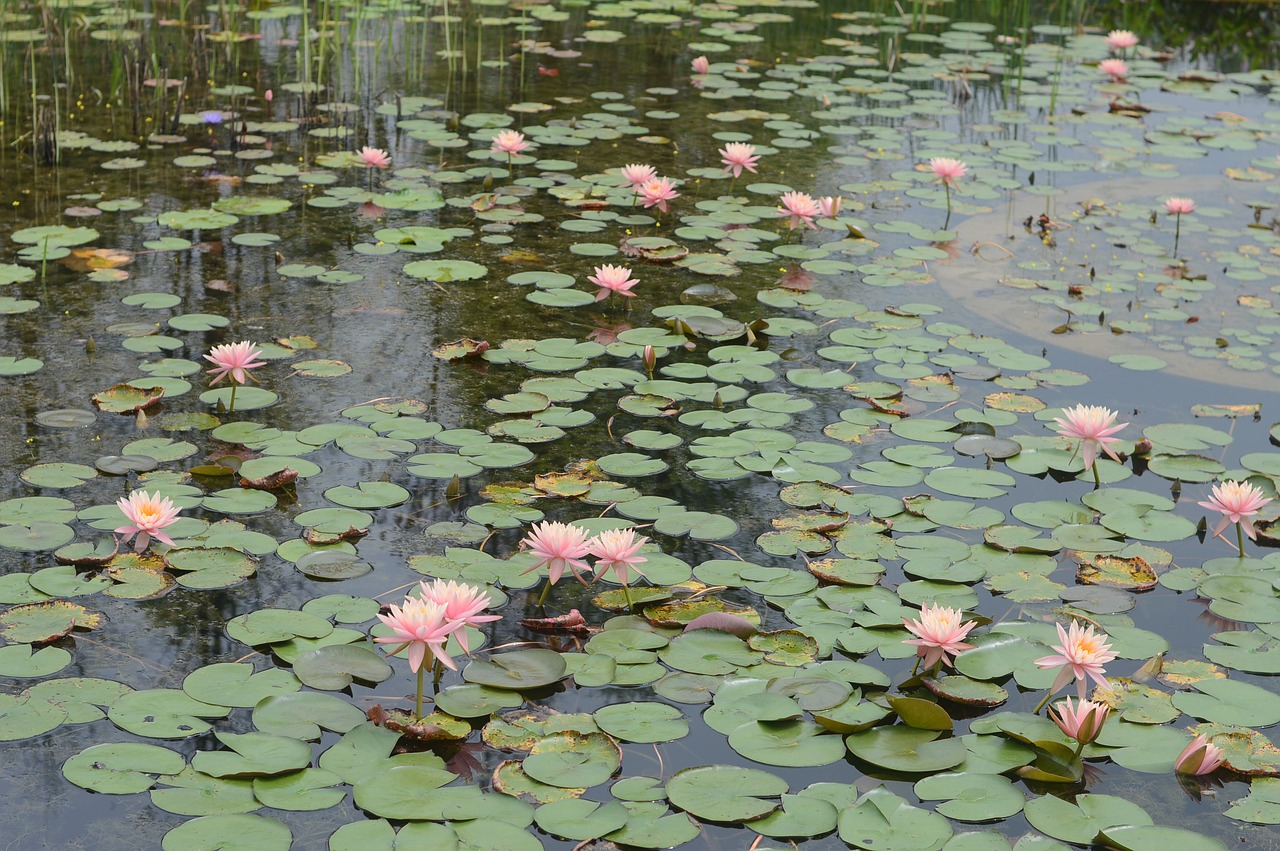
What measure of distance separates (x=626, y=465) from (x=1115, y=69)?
17.5 feet

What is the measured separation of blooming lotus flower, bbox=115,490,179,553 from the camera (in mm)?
2439

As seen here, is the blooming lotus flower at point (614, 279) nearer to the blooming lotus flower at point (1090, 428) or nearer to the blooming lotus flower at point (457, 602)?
the blooming lotus flower at point (1090, 428)

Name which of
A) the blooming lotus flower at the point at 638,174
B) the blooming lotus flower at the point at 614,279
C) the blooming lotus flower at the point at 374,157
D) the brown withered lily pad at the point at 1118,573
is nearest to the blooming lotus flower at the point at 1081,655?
the brown withered lily pad at the point at 1118,573

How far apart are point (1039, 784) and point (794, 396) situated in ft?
5.14

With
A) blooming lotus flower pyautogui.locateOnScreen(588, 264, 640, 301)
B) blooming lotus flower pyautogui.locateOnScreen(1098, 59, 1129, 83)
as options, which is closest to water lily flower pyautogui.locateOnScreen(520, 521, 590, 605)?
blooming lotus flower pyautogui.locateOnScreen(588, 264, 640, 301)

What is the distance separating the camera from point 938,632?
85.8 inches

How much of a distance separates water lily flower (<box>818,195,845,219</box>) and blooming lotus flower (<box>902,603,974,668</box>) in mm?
2565

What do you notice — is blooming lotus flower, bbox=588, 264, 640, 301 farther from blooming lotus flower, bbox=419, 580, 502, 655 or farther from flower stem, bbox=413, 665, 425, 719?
flower stem, bbox=413, 665, 425, 719

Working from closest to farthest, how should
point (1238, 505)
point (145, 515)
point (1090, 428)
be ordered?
1. point (145, 515)
2. point (1238, 505)
3. point (1090, 428)

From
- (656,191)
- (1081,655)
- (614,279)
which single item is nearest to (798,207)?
(656,191)

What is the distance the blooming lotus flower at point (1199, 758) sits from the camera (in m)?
2.00

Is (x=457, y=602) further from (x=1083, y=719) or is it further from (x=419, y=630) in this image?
(x=1083, y=719)

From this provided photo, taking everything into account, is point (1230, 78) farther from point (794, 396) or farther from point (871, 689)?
point (871, 689)

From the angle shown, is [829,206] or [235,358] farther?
[829,206]
